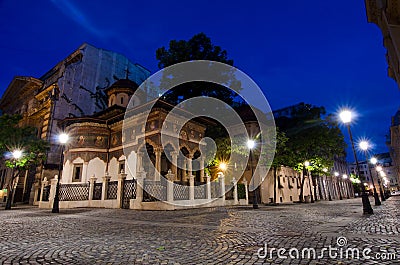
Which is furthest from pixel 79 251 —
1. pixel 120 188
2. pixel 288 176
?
pixel 288 176

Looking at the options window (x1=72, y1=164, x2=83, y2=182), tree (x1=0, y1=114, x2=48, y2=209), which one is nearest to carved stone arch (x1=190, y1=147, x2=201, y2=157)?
window (x1=72, y1=164, x2=83, y2=182)

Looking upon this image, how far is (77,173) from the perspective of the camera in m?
24.5

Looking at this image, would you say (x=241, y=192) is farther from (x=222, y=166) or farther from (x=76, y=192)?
(x=76, y=192)

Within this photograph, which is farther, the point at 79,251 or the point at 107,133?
the point at 107,133

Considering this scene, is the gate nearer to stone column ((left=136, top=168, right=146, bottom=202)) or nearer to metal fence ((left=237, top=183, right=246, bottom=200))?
stone column ((left=136, top=168, right=146, bottom=202))

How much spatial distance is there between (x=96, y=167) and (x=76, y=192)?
5.83 metres

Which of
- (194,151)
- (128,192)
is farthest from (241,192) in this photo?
(128,192)

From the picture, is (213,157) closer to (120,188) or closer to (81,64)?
(120,188)

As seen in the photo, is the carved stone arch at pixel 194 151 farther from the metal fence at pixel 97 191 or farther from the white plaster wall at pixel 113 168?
the metal fence at pixel 97 191

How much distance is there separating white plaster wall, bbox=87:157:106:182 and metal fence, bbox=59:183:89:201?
4.88m

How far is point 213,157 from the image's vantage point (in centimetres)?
2653

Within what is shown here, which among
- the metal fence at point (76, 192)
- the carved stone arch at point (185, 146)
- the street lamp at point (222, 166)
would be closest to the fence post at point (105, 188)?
the metal fence at point (76, 192)

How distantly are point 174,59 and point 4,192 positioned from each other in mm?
30924

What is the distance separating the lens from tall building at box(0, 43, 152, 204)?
30.1 m
